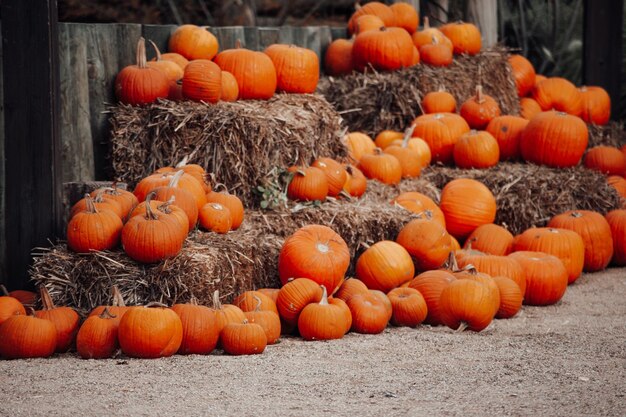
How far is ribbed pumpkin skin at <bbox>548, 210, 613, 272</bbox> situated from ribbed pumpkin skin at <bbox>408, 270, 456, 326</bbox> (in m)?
1.79

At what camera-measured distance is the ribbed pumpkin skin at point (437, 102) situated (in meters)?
8.20

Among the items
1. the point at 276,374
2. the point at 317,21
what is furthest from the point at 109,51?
the point at 317,21

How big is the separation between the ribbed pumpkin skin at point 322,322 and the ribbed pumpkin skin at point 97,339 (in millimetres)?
1002

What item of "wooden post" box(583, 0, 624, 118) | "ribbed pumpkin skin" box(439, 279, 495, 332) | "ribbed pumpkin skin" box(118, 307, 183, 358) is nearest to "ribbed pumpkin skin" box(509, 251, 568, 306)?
"ribbed pumpkin skin" box(439, 279, 495, 332)

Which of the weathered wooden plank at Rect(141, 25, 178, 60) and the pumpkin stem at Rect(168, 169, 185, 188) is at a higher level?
the weathered wooden plank at Rect(141, 25, 178, 60)

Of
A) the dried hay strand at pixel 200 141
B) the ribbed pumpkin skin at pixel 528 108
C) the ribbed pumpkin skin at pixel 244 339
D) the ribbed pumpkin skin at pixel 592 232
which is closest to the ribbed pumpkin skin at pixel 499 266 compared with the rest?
the ribbed pumpkin skin at pixel 592 232

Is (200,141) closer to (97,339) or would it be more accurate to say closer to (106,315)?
(106,315)

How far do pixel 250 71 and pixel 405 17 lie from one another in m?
2.58

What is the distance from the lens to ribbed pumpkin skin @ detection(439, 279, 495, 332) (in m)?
5.23

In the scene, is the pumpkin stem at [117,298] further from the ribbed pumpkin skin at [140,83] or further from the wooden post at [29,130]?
the ribbed pumpkin skin at [140,83]

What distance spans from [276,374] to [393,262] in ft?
5.79

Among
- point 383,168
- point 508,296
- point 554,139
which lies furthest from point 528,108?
point 508,296

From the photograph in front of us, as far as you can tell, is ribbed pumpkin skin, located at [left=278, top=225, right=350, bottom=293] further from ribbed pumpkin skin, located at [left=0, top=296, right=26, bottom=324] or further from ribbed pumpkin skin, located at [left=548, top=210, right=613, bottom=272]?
ribbed pumpkin skin, located at [left=548, top=210, right=613, bottom=272]

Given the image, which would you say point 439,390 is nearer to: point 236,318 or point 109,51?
point 236,318
